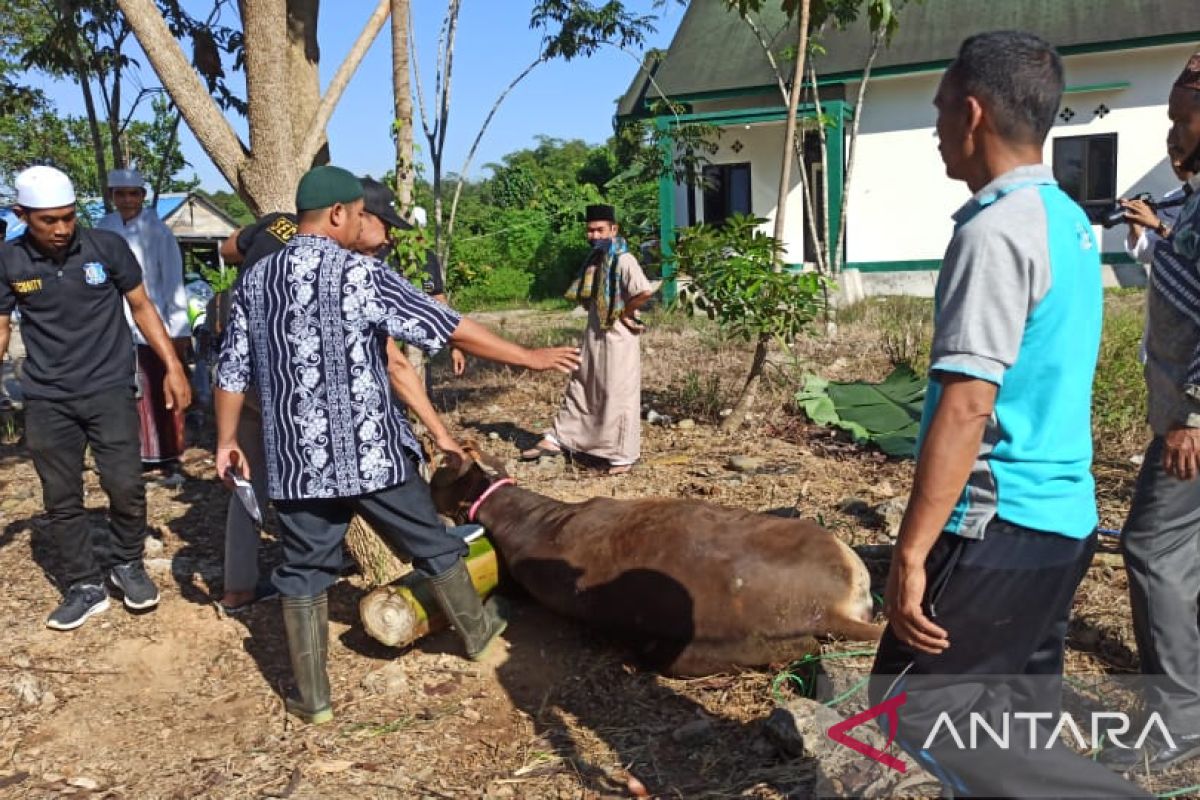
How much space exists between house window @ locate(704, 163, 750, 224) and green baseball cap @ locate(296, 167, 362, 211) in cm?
1353

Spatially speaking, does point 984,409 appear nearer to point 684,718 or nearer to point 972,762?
point 972,762

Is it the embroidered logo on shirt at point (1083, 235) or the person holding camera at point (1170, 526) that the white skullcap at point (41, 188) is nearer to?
the embroidered logo on shirt at point (1083, 235)

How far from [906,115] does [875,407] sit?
9964mm

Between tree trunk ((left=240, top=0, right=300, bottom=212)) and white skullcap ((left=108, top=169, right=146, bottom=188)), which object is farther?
white skullcap ((left=108, top=169, right=146, bottom=188))

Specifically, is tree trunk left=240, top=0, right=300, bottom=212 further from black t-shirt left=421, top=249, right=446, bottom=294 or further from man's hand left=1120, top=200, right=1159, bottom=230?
man's hand left=1120, top=200, right=1159, bottom=230

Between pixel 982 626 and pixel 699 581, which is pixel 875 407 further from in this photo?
pixel 982 626

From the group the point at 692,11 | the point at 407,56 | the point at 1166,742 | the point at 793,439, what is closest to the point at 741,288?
the point at 793,439

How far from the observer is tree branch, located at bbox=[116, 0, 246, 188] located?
15.0 feet

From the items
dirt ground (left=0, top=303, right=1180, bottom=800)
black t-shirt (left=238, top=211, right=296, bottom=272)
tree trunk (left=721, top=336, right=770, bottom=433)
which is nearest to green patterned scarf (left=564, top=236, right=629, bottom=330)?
tree trunk (left=721, top=336, right=770, bottom=433)

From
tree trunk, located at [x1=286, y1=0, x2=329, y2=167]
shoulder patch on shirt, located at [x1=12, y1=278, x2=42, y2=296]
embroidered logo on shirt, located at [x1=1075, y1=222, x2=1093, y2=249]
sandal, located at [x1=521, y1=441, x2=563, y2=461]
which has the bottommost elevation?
sandal, located at [x1=521, y1=441, x2=563, y2=461]

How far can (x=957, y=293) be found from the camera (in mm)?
1666

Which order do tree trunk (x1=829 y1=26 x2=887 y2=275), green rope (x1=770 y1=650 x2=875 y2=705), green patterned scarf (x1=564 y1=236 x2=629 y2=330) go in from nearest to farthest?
green rope (x1=770 y1=650 x2=875 y2=705) < green patterned scarf (x1=564 y1=236 x2=629 y2=330) < tree trunk (x1=829 y1=26 x2=887 y2=275)

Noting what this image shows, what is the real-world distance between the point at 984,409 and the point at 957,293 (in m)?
0.21

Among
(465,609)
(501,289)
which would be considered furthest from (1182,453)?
(501,289)
